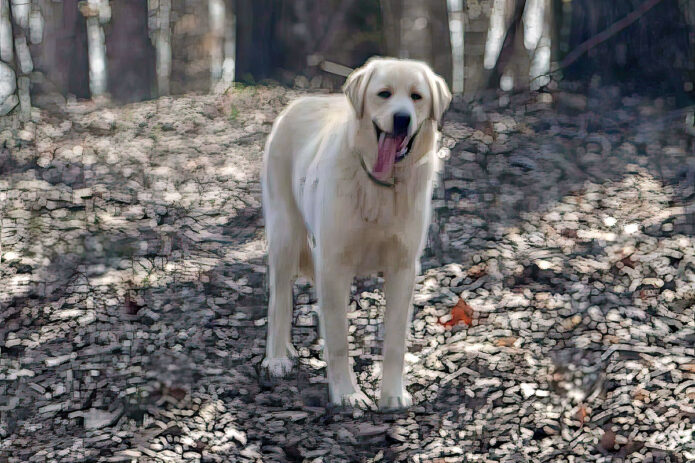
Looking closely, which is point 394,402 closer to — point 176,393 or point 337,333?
point 337,333

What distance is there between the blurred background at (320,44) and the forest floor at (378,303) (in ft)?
1.80

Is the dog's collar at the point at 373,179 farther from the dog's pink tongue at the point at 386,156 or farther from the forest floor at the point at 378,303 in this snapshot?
the forest floor at the point at 378,303

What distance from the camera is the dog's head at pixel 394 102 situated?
4414mm

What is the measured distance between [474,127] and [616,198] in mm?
1960

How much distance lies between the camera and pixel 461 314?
6188mm

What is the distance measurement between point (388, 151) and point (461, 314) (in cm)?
195

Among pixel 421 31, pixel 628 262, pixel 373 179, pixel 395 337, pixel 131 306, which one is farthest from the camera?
pixel 421 31

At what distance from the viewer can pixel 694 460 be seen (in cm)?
438

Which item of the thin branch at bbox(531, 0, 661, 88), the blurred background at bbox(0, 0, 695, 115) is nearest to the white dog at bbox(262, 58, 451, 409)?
the thin branch at bbox(531, 0, 661, 88)

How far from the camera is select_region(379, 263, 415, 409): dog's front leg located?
4.91 meters

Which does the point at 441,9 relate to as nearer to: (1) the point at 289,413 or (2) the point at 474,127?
(2) the point at 474,127

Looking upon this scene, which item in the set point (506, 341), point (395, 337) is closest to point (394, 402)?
point (395, 337)

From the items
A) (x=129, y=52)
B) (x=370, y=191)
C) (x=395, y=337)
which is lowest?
(x=395, y=337)

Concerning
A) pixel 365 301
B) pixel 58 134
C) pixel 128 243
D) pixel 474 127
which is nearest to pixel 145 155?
pixel 58 134
